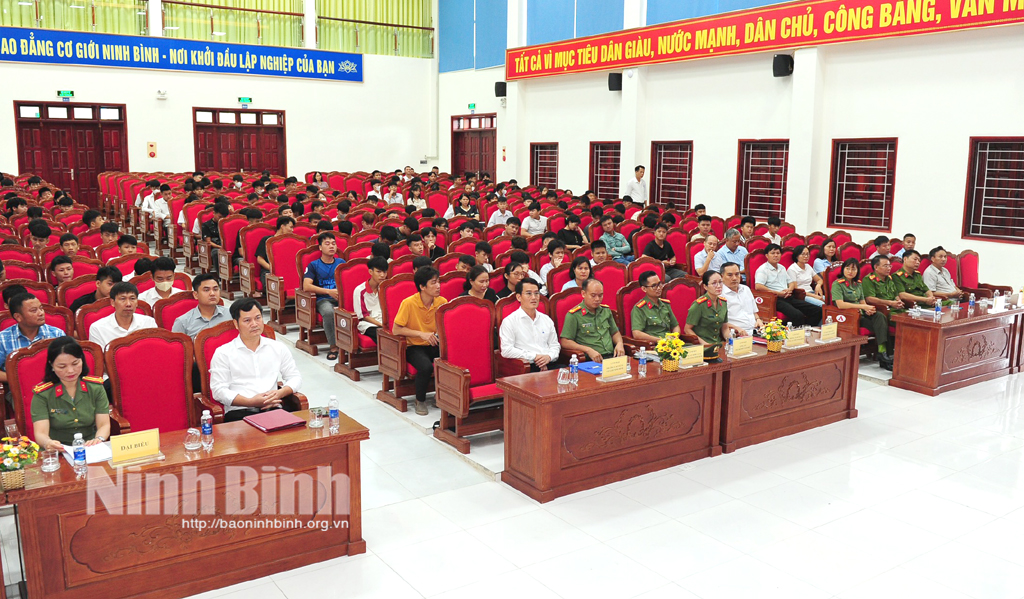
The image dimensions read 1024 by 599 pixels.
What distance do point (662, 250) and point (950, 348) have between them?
134 inches

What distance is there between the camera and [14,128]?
48.6ft

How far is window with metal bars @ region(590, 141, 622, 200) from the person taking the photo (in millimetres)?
14438

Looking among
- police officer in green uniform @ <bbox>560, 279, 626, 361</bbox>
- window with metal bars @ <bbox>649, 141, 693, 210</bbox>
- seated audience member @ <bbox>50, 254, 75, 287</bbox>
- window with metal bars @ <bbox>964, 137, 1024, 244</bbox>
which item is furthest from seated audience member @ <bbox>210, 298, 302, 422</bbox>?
window with metal bars @ <bbox>649, 141, 693, 210</bbox>

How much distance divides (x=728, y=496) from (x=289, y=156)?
15424 millimetres

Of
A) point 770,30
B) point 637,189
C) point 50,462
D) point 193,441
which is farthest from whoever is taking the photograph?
point 637,189

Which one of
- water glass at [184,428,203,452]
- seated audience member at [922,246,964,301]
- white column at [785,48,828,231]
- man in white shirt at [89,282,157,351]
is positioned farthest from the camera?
white column at [785,48,828,231]

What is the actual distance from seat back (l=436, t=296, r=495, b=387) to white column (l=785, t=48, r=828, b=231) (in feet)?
Result: 24.0

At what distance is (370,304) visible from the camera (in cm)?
596

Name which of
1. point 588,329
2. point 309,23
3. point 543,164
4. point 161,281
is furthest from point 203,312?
point 309,23

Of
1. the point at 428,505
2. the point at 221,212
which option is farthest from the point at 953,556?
the point at 221,212

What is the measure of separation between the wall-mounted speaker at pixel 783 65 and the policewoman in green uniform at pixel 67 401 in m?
9.94

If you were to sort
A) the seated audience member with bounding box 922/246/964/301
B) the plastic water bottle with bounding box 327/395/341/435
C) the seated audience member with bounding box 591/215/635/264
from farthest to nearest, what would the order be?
the seated audience member with bounding box 591/215/635/264 < the seated audience member with bounding box 922/246/964/301 < the plastic water bottle with bounding box 327/395/341/435

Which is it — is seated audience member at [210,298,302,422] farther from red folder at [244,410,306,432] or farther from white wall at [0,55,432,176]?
white wall at [0,55,432,176]

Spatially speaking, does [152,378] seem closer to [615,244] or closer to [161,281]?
[161,281]
